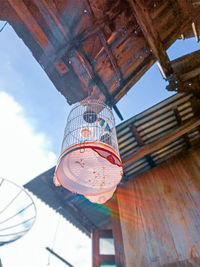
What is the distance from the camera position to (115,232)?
5539mm

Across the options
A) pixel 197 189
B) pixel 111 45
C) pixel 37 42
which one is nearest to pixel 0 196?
pixel 37 42

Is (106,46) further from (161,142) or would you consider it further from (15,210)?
(15,210)

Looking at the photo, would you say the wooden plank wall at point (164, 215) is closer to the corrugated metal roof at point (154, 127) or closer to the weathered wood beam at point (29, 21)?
the corrugated metal roof at point (154, 127)

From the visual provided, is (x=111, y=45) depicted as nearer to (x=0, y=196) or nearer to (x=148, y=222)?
(x=148, y=222)

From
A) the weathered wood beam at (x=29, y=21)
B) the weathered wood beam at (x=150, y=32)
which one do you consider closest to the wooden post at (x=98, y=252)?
the weathered wood beam at (x=150, y=32)

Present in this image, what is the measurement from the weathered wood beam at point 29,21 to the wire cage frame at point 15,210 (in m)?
3.96

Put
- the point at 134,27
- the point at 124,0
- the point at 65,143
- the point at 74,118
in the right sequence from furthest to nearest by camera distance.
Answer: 1. the point at 134,27
2. the point at 124,0
3. the point at 74,118
4. the point at 65,143

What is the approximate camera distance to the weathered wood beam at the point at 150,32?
3.71 metres

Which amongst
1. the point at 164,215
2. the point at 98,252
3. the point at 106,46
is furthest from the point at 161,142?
the point at 98,252

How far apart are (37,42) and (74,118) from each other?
4.96 feet

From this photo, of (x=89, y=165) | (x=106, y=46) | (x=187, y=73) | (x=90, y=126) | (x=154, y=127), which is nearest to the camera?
(x=89, y=165)

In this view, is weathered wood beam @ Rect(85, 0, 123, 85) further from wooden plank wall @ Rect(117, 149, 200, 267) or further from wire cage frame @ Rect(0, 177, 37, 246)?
wire cage frame @ Rect(0, 177, 37, 246)

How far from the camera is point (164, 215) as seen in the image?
17.1 ft

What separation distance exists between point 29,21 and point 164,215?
→ 17.0 feet
